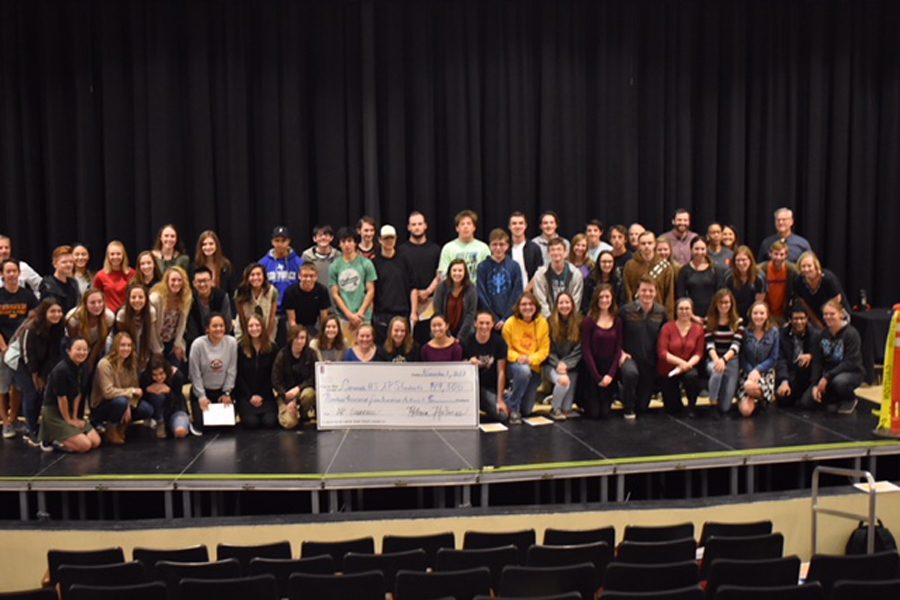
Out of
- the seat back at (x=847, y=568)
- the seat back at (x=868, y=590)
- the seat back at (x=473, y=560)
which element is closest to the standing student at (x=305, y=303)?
the seat back at (x=473, y=560)

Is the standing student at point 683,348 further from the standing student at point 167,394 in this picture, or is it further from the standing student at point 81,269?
the standing student at point 81,269

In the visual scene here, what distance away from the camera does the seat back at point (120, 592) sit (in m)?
4.62

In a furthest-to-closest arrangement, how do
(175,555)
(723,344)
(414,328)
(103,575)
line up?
(414,328), (723,344), (175,555), (103,575)

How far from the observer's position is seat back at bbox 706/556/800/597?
4.97m

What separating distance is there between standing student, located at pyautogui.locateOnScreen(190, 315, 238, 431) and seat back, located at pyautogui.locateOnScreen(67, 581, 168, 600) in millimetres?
3832

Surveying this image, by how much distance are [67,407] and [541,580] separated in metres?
4.61

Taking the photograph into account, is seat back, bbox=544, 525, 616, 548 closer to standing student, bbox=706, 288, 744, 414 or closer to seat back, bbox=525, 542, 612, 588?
seat back, bbox=525, 542, 612, 588

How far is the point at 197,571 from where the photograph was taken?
205 inches

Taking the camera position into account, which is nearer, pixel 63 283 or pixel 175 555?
pixel 175 555

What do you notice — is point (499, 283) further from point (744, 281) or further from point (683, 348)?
point (744, 281)

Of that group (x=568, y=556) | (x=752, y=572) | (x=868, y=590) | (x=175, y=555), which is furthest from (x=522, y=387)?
(x=868, y=590)

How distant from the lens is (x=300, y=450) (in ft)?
26.3

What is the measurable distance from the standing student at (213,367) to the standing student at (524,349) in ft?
7.76

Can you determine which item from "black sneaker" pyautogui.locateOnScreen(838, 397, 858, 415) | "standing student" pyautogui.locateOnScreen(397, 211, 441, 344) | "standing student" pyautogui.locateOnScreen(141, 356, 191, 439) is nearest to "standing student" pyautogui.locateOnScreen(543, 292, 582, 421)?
"standing student" pyautogui.locateOnScreen(397, 211, 441, 344)
